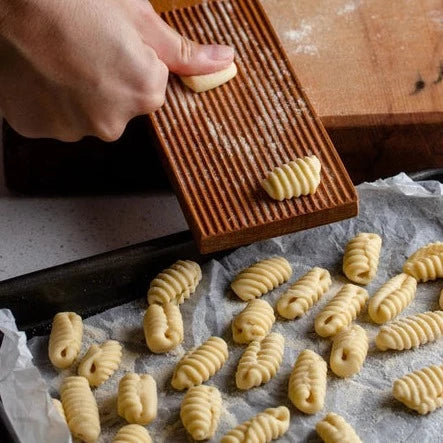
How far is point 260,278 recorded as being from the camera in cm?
163

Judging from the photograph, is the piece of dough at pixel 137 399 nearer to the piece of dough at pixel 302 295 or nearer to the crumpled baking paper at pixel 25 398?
the crumpled baking paper at pixel 25 398

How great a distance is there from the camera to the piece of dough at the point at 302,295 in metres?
1.60

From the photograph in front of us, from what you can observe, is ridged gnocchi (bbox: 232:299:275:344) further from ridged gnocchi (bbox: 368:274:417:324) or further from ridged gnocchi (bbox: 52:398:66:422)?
ridged gnocchi (bbox: 52:398:66:422)

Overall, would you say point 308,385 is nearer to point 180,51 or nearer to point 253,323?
point 253,323

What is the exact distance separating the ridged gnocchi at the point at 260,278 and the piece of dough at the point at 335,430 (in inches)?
11.1

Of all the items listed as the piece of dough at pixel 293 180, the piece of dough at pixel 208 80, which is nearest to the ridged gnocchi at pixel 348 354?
the piece of dough at pixel 293 180

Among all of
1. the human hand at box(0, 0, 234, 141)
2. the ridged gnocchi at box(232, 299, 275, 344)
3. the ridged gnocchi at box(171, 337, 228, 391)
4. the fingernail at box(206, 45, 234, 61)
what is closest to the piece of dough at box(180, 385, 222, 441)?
the ridged gnocchi at box(171, 337, 228, 391)

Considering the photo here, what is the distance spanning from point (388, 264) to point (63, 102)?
63 centimetres

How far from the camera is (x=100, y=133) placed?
1.64 m

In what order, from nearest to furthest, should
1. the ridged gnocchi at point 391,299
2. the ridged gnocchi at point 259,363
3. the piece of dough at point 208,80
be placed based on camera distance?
the ridged gnocchi at point 259,363 < the ridged gnocchi at point 391,299 < the piece of dough at point 208,80

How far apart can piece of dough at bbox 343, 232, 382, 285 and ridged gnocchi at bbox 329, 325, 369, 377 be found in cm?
15

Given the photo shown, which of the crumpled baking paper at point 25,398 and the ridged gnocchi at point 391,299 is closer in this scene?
the crumpled baking paper at point 25,398

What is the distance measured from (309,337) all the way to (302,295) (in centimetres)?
7

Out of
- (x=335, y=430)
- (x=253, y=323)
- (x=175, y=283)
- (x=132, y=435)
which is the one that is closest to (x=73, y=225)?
(x=175, y=283)
